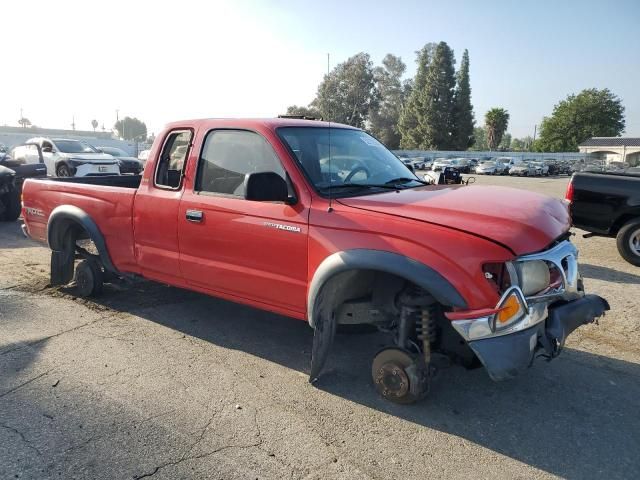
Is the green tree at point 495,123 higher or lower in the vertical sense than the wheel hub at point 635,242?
higher

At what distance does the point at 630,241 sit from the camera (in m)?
7.69

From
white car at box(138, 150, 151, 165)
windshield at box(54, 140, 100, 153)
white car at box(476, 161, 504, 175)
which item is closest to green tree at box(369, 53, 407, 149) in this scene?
white car at box(476, 161, 504, 175)

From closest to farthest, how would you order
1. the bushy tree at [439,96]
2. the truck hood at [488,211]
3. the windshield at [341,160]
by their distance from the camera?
the truck hood at [488,211] < the windshield at [341,160] < the bushy tree at [439,96]

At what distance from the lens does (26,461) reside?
271 cm

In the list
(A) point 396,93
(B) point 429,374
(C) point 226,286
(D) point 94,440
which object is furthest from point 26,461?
(A) point 396,93

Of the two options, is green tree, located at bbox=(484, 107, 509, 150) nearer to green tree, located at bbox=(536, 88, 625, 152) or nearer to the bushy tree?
green tree, located at bbox=(536, 88, 625, 152)

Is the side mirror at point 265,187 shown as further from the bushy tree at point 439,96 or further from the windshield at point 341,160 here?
the bushy tree at point 439,96

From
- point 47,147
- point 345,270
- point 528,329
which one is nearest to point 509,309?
point 528,329

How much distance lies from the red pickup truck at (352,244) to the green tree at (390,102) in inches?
2882

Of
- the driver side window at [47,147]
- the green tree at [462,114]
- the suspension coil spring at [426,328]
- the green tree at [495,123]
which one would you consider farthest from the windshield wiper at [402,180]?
the green tree at [495,123]

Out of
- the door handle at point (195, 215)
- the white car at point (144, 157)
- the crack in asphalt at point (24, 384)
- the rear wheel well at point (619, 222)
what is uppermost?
the white car at point (144, 157)

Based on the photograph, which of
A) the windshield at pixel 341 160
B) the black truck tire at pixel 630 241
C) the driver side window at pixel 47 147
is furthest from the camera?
the driver side window at pixel 47 147

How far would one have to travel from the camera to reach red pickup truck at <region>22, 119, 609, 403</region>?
290 cm

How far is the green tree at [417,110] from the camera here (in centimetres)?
6794
